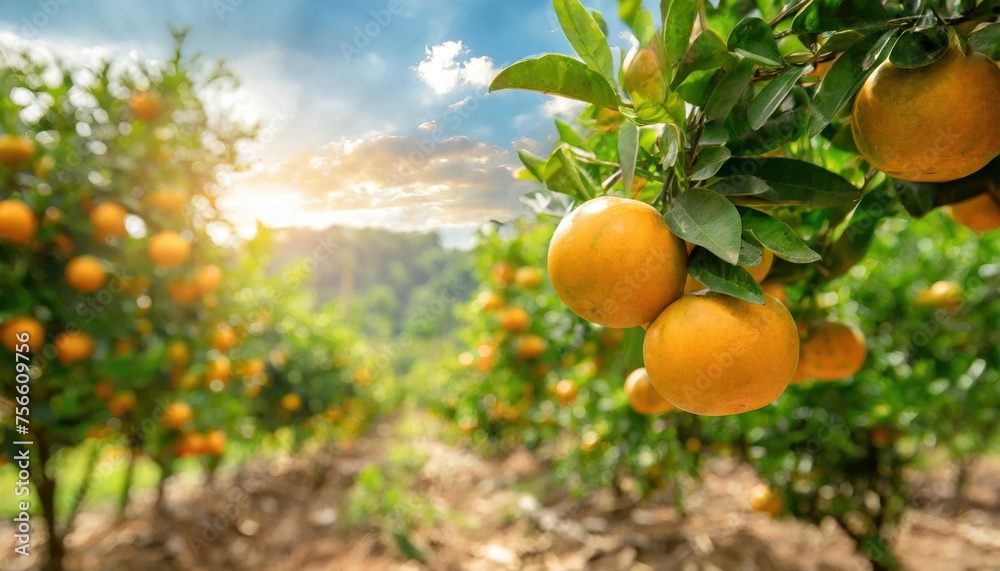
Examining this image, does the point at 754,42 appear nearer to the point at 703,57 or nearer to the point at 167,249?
the point at 703,57

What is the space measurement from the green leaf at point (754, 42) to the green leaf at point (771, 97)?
0.02m

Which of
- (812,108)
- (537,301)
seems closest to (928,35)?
(812,108)

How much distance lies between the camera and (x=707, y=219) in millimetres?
471

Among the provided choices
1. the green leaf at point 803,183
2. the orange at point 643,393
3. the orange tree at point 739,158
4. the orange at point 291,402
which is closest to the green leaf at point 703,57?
the orange tree at point 739,158

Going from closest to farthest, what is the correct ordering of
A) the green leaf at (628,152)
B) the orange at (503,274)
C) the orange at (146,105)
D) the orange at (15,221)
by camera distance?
the green leaf at (628,152), the orange at (15,221), the orange at (146,105), the orange at (503,274)

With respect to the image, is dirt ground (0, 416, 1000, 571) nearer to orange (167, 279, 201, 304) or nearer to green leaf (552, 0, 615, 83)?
orange (167, 279, 201, 304)

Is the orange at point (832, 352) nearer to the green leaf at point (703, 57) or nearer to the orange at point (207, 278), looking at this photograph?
the green leaf at point (703, 57)

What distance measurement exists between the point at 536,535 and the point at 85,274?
2.29 metres

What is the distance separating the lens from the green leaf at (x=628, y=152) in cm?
54

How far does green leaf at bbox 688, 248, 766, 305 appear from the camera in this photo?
450 millimetres

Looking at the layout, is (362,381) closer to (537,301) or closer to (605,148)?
(537,301)

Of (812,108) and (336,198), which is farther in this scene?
(336,198)

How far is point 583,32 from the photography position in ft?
1.78

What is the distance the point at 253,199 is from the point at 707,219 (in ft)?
2.48
